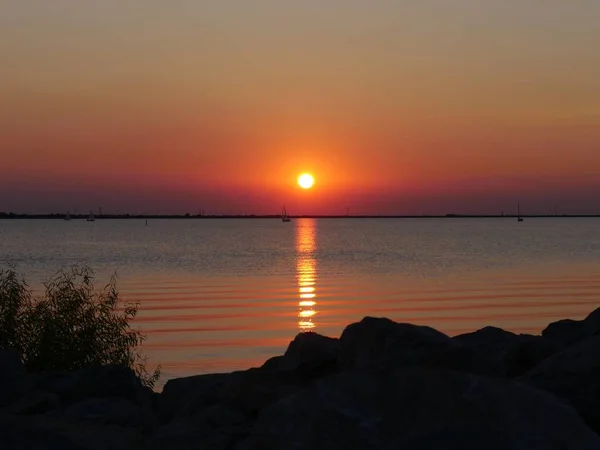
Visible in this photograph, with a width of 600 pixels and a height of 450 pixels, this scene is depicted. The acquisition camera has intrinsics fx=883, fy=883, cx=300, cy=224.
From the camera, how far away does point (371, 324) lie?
9555 millimetres

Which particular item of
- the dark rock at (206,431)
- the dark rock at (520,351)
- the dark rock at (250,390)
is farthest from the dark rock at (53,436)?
the dark rock at (520,351)

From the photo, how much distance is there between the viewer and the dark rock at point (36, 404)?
10.6 m

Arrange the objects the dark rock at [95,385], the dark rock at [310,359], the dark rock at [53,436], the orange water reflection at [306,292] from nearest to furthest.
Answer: the dark rock at [53,436] < the dark rock at [310,359] < the dark rock at [95,385] < the orange water reflection at [306,292]

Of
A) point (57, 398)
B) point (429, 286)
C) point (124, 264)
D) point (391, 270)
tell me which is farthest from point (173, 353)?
A: point (124, 264)

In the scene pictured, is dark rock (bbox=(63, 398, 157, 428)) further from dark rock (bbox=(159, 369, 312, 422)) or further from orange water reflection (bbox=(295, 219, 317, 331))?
orange water reflection (bbox=(295, 219, 317, 331))

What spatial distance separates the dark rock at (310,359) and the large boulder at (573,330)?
4555 millimetres

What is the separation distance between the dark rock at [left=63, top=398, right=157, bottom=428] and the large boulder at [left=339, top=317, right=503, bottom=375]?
2.54m

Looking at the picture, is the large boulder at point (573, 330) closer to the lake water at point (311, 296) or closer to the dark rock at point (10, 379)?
the dark rock at point (10, 379)

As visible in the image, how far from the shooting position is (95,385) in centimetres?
1246

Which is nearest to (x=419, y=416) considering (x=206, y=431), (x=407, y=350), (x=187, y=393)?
(x=407, y=350)

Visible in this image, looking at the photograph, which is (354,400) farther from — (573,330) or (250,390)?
(573,330)

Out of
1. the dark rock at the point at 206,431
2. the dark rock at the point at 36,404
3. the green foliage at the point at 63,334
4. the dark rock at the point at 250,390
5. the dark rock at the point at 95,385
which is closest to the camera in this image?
the dark rock at the point at 206,431

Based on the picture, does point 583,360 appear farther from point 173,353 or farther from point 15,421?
point 173,353

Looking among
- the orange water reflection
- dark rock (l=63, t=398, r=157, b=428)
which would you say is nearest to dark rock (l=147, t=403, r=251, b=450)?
dark rock (l=63, t=398, r=157, b=428)
